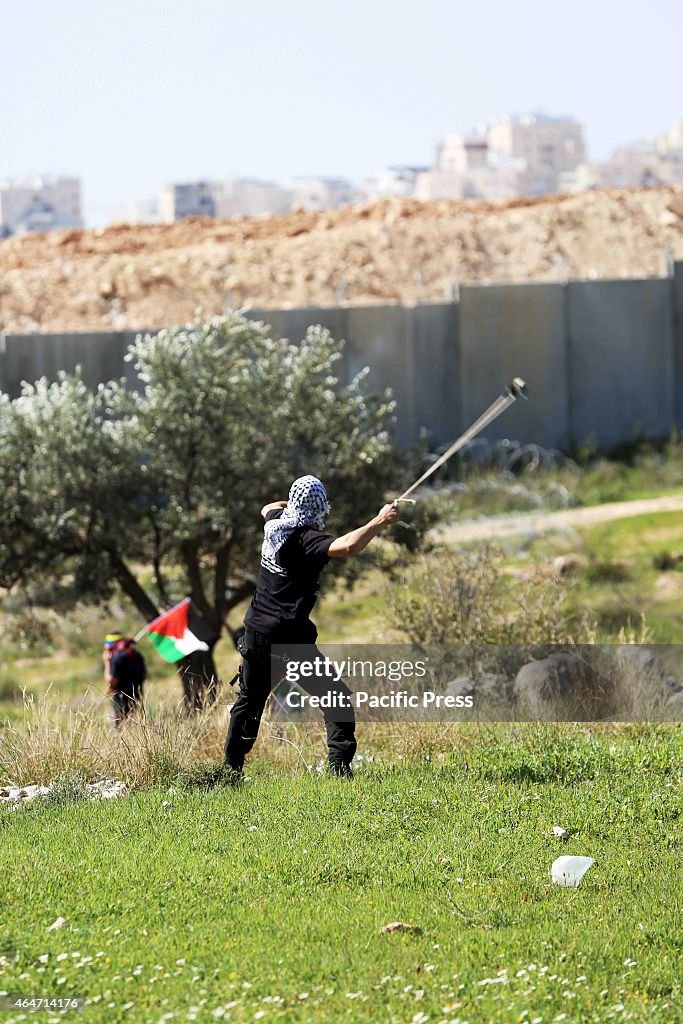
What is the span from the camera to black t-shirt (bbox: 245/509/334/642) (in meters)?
8.05

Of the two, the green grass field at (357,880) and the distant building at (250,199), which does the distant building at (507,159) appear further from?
the green grass field at (357,880)

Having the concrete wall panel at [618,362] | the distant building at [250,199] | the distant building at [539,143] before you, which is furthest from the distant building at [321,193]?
the concrete wall panel at [618,362]

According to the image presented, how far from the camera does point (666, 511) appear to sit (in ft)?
76.4

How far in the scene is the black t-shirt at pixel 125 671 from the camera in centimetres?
1212

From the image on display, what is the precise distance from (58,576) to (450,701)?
6958mm

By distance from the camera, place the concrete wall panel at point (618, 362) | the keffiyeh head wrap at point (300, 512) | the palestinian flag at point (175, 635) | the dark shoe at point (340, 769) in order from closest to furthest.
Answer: the keffiyeh head wrap at point (300, 512) < the dark shoe at point (340, 769) < the palestinian flag at point (175, 635) < the concrete wall panel at point (618, 362)

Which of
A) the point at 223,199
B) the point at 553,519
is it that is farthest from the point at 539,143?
the point at 553,519

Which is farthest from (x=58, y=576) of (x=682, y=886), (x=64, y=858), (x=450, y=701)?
(x=682, y=886)

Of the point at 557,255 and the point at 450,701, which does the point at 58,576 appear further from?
the point at 557,255

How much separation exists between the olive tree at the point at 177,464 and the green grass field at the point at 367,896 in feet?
22.8

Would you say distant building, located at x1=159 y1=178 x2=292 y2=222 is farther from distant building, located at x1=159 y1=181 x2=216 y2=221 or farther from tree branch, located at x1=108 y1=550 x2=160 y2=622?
tree branch, located at x1=108 y1=550 x2=160 y2=622

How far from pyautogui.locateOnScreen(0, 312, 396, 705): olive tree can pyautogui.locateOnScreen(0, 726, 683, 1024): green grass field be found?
22.8ft

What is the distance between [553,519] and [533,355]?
273 inches

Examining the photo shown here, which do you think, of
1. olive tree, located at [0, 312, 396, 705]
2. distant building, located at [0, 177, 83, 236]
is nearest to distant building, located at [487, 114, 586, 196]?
distant building, located at [0, 177, 83, 236]
